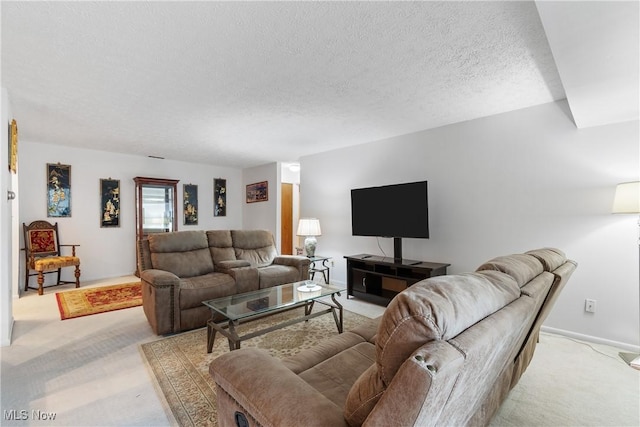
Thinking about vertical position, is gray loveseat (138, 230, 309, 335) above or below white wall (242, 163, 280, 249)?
below

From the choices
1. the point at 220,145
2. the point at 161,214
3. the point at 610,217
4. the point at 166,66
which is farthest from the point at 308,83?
the point at 161,214

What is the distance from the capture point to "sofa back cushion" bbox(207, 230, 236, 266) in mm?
3783

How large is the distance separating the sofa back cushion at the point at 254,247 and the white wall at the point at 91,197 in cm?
256

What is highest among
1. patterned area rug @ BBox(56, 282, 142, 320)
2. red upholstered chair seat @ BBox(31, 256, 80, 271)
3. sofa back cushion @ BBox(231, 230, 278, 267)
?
sofa back cushion @ BBox(231, 230, 278, 267)

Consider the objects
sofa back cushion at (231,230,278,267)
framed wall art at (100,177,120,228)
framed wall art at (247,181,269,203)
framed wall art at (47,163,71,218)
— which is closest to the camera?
sofa back cushion at (231,230,278,267)

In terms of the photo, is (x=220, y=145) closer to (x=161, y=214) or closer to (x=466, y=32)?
(x=161, y=214)

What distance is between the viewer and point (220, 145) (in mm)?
4703

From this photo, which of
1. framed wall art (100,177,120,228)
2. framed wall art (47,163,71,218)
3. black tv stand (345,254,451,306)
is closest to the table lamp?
black tv stand (345,254,451,306)

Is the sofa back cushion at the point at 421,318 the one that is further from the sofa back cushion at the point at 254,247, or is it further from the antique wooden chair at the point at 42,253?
the antique wooden chair at the point at 42,253

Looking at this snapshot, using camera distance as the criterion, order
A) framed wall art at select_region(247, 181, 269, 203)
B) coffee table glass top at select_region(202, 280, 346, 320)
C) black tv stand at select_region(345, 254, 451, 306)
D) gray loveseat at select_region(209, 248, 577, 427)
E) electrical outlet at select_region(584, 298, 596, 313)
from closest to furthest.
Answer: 1. gray loveseat at select_region(209, 248, 577, 427)
2. coffee table glass top at select_region(202, 280, 346, 320)
3. electrical outlet at select_region(584, 298, 596, 313)
4. black tv stand at select_region(345, 254, 451, 306)
5. framed wall art at select_region(247, 181, 269, 203)

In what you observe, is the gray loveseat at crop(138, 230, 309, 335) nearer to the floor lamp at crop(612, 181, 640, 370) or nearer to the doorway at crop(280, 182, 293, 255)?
the doorway at crop(280, 182, 293, 255)

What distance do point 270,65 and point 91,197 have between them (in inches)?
183

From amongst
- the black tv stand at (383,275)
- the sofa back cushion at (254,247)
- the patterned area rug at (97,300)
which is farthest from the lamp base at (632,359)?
the patterned area rug at (97,300)

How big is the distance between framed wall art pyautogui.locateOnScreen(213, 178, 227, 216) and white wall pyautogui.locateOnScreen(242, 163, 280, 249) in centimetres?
47
